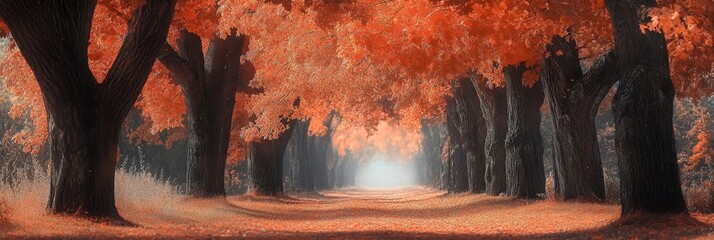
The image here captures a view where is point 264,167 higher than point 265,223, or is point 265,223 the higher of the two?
point 264,167

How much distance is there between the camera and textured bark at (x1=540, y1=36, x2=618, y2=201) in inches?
743

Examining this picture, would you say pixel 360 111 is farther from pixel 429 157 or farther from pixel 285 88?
pixel 429 157

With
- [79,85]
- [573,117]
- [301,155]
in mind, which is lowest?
[79,85]

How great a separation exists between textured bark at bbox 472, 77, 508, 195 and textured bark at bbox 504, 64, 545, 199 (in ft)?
8.12

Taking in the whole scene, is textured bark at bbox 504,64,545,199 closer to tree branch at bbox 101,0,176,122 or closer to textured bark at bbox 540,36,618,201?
textured bark at bbox 540,36,618,201

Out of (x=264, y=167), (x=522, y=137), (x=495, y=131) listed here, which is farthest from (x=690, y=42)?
(x=264, y=167)

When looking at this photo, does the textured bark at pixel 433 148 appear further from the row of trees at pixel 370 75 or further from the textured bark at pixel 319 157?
the row of trees at pixel 370 75

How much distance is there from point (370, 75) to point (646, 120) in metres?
12.6

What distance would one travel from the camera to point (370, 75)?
24.0m

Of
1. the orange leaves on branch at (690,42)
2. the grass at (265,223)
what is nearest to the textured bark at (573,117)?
the grass at (265,223)

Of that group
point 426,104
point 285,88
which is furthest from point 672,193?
point 426,104

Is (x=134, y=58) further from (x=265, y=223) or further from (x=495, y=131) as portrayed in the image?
(x=495, y=131)

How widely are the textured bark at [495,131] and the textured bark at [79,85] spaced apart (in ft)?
46.8

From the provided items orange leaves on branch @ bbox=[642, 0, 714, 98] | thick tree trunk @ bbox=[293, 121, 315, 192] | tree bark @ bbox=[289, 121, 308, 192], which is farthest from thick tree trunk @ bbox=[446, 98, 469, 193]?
orange leaves on branch @ bbox=[642, 0, 714, 98]
